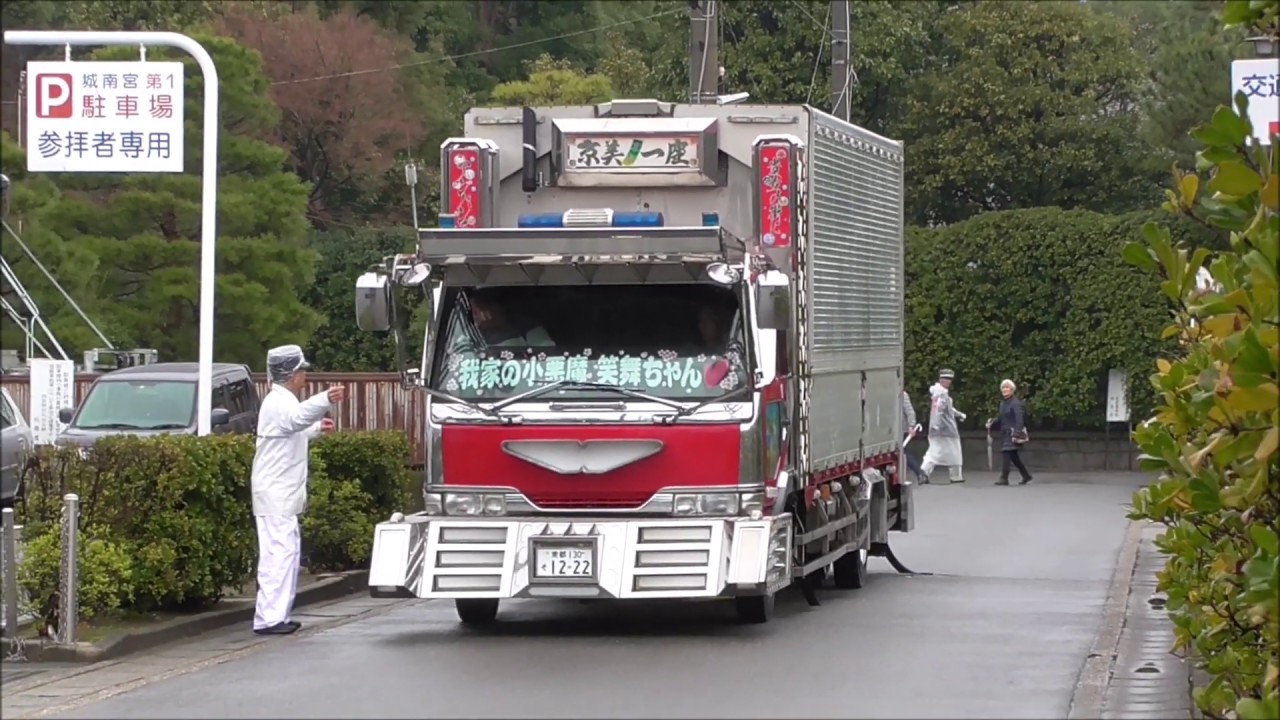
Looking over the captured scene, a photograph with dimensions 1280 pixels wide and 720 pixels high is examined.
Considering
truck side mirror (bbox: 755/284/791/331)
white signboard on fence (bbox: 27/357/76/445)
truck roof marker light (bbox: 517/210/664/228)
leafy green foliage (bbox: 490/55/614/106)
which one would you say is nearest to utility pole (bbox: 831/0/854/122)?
leafy green foliage (bbox: 490/55/614/106)

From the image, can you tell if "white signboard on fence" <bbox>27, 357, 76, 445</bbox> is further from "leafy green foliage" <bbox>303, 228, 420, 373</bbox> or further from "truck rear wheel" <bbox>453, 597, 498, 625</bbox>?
"truck rear wheel" <bbox>453, 597, 498, 625</bbox>

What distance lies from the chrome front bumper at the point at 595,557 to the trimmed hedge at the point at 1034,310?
2447cm

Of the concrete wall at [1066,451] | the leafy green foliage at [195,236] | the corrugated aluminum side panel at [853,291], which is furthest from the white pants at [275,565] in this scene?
the concrete wall at [1066,451]

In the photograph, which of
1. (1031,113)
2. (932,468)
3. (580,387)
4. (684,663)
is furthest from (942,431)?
(684,663)

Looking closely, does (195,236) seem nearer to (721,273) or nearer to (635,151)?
(635,151)

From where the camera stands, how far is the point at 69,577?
39.6 ft

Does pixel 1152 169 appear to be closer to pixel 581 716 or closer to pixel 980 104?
pixel 980 104

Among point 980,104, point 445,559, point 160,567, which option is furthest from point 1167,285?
point 980,104

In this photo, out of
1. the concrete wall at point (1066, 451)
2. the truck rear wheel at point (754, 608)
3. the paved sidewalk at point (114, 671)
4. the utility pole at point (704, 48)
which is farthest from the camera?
the concrete wall at point (1066, 451)

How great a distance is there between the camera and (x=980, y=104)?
4000 centimetres

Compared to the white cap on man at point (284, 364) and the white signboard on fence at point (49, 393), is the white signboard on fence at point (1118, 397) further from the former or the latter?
the white cap on man at point (284, 364)

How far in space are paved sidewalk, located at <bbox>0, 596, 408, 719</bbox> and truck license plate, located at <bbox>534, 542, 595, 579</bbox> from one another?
1.77 m

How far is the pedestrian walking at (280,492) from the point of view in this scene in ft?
43.5

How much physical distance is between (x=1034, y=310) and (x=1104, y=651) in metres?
24.7
